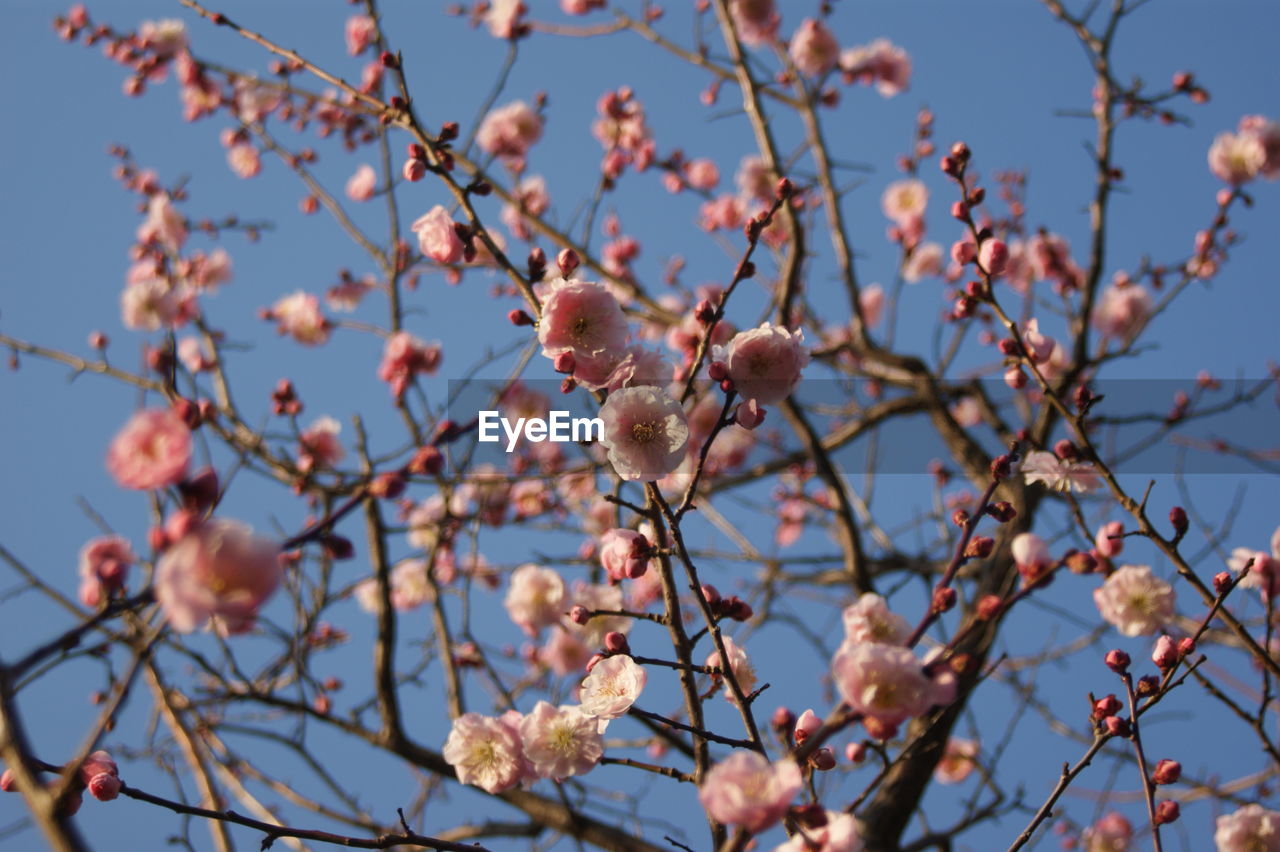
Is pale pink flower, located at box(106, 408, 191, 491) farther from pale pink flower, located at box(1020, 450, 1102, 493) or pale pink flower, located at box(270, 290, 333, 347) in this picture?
pale pink flower, located at box(270, 290, 333, 347)

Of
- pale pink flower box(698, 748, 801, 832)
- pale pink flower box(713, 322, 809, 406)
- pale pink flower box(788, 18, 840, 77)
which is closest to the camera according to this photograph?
pale pink flower box(698, 748, 801, 832)

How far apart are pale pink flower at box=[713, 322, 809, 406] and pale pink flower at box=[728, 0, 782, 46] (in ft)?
11.2

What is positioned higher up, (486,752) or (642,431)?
(642,431)

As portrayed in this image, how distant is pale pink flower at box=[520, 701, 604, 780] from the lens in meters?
1.48

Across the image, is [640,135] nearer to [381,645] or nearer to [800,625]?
[800,625]

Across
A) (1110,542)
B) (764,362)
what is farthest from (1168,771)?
(764,362)

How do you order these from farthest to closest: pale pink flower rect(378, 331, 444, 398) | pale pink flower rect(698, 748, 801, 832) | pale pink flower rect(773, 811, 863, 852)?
pale pink flower rect(378, 331, 444, 398)
pale pink flower rect(773, 811, 863, 852)
pale pink flower rect(698, 748, 801, 832)

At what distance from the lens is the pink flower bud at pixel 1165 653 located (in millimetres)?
1497

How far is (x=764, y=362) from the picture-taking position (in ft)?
4.58

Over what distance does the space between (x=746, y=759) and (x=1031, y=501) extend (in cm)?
256

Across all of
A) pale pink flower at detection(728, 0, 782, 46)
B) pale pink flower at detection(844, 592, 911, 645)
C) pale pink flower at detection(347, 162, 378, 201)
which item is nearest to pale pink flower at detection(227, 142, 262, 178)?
pale pink flower at detection(347, 162, 378, 201)

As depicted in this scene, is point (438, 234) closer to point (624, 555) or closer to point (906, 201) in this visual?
point (624, 555)

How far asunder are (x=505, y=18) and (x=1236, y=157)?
3.12 metres

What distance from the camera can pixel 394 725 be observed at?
2693mm
